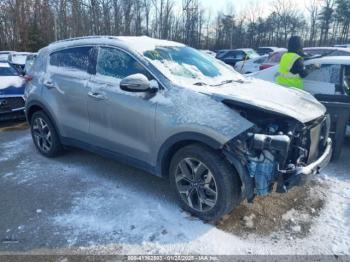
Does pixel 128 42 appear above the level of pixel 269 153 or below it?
above

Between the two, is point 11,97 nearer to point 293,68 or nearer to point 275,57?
point 293,68

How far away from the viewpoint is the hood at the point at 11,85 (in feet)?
25.8

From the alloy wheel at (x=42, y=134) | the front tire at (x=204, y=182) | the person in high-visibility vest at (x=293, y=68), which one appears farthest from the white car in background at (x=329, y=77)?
the alloy wheel at (x=42, y=134)

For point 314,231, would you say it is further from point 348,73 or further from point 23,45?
point 23,45

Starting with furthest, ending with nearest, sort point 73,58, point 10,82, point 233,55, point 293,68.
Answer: point 233,55, point 10,82, point 293,68, point 73,58

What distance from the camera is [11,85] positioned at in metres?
8.15

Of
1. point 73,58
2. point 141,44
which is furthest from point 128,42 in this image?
point 73,58

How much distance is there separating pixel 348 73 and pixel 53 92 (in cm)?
487

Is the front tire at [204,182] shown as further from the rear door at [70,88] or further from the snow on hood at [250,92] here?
the rear door at [70,88]

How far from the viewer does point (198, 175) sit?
345 cm

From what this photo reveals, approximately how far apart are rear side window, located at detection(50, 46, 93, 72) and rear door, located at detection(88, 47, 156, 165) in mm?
299

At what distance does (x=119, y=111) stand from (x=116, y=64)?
0.62 m

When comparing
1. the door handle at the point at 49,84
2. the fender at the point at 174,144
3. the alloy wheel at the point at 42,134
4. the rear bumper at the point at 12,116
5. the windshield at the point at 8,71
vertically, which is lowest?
the rear bumper at the point at 12,116

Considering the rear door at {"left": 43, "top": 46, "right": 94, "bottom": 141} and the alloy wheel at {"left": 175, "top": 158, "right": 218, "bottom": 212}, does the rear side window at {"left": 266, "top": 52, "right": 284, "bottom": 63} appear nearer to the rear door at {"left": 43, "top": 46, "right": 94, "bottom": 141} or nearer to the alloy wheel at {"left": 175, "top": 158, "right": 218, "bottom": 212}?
the rear door at {"left": 43, "top": 46, "right": 94, "bottom": 141}
